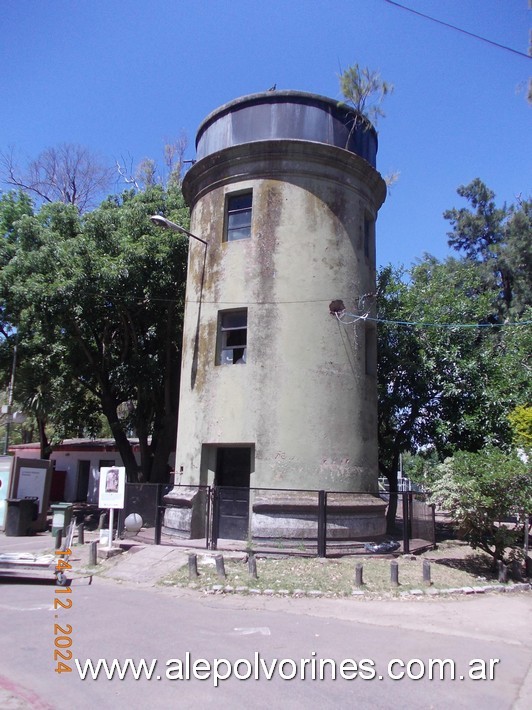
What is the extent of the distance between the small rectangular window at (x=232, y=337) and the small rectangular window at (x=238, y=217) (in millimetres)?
2286

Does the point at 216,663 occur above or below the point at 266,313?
below

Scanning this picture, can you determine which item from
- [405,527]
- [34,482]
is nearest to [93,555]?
[405,527]

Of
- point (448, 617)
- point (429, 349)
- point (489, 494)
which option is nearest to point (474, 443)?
A: point (429, 349)

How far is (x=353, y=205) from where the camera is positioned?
55.5 ft

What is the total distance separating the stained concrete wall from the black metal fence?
570 mm

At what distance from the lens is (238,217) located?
16953 mm

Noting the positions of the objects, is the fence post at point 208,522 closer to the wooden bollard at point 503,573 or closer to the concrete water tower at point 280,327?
the concrete water tower at point 280,327

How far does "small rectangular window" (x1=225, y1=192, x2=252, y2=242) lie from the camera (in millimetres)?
16781

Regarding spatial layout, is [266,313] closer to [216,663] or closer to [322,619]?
[322,619]

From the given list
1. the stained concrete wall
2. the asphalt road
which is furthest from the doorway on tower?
the asphalt road

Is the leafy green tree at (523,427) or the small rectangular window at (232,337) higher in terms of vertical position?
the small rectangular window at (232,337)

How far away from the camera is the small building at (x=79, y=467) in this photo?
122 feet

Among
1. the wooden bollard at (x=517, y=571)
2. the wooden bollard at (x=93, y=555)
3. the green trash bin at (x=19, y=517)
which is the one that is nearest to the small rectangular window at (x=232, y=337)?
the wooden bollard at (x=93, y=555)

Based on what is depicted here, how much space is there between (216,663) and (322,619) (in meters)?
2.79
